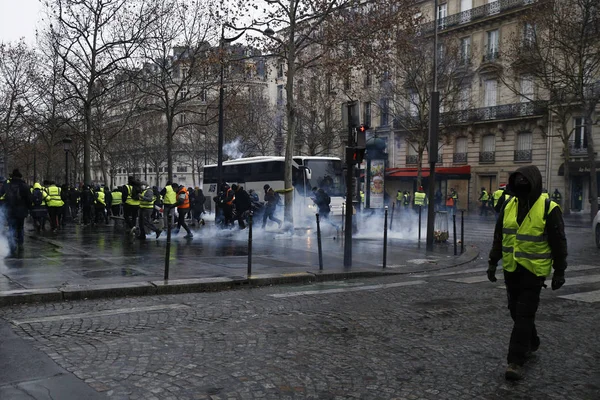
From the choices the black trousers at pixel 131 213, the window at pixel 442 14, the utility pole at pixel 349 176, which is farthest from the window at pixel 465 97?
the utility pole at pixel 349 176

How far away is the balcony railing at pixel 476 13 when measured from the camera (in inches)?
1471

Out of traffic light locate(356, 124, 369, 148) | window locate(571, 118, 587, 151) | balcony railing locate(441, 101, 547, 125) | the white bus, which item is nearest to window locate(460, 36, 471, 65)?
balcony railing locate(441, 101, 547, 125)

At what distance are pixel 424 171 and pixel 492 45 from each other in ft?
33.0

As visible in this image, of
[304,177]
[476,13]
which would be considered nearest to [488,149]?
[476,13]

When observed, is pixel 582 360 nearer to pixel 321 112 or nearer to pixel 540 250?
pixel 540 250

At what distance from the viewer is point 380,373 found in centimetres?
474

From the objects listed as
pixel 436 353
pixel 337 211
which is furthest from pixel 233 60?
pixel 436 353

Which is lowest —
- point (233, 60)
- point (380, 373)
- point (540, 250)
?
point (380, 373)

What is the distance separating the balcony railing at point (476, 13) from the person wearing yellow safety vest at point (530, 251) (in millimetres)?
33665

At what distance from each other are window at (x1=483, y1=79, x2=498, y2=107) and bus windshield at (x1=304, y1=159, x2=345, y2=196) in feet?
56.7

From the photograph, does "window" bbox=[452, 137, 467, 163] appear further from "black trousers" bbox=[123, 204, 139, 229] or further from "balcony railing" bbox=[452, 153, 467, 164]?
"black trousers" bbox=[123, 204, 139, 229]

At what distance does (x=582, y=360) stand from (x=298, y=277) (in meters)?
5.24

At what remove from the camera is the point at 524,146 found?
3753cm

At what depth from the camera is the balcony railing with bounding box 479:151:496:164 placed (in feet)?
129
